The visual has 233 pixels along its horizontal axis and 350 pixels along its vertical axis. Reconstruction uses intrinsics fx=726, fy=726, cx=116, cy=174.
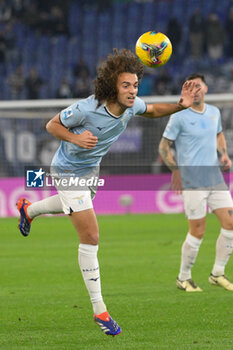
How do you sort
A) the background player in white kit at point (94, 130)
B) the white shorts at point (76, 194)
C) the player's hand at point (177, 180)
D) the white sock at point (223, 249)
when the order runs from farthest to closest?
the player's hand at point (177, 180), the white sock at point (223, 249), the white shorts at point (76, 194), the background player in white kit at point (94, 130)

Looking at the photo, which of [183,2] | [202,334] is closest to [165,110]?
[202,334]

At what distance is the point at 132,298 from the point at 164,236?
609cm

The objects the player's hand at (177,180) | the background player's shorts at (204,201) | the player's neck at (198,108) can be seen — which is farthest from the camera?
the player's neck at (198,108)

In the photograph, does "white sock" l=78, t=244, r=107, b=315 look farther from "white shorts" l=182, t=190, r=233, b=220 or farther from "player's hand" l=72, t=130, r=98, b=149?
"white shorts" l=182, t=190, r=233, b=220

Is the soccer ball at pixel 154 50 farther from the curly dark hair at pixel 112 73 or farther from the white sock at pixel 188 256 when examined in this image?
the white sock at pixel 188 256

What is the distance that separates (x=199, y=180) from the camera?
8656mm

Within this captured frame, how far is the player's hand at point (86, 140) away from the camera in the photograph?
5.90m

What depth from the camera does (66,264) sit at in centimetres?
1072

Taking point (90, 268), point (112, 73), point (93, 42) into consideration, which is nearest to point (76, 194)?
point (90, 268)

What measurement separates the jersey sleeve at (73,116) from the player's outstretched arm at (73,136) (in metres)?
0.05

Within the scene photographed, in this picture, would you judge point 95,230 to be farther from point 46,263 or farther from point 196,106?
point 46,263

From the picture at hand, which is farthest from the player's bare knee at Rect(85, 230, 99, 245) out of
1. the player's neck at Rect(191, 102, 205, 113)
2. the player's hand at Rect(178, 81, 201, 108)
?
the player's neck at Rect(191, 102, 205, 113)

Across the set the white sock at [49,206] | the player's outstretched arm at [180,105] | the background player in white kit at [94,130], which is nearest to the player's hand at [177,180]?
the white sock at [49,206]

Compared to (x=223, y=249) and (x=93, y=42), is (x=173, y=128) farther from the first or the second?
(x=93, y=42)
